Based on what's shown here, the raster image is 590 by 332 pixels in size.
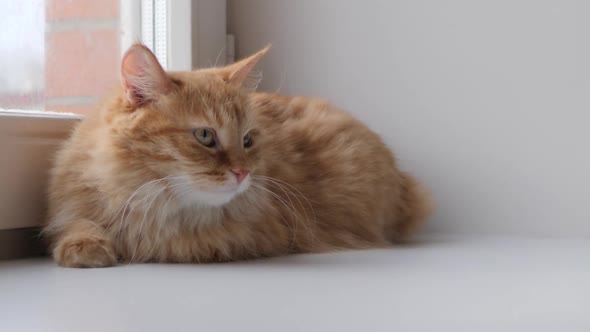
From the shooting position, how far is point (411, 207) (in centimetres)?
216

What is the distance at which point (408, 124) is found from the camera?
7.70ft

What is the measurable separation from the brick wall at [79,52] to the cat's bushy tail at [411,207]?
885 millimetres

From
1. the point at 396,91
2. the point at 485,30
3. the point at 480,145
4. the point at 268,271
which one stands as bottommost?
the point at 268,271

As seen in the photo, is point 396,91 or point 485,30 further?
point 396,91

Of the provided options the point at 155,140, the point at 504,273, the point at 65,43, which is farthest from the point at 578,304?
the point at 65,43

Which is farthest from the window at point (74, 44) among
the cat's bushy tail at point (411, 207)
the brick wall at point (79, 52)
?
the cat's bushy tail at point (411, 207)

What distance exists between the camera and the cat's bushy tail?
2.16m

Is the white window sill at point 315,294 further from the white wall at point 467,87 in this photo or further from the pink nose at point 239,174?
the white wall at point 467,87

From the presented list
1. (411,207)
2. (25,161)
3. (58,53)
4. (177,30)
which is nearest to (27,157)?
(25,161)

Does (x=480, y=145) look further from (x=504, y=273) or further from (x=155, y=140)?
(x=155, y=140)

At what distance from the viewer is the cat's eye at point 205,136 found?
1.56m

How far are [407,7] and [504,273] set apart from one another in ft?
3.59

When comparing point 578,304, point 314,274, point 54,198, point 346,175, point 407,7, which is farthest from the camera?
point 407,7

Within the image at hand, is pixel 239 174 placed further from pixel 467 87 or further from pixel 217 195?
pixel 467 87
